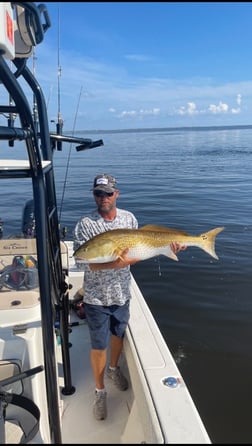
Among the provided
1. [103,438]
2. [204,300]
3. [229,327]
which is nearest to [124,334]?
[103,438]

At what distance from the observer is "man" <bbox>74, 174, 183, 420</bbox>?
318 cm

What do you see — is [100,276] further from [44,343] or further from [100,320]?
[44,343]

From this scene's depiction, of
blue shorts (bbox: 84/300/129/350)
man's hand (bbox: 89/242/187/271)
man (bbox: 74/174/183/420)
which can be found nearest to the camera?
man's hand (bbox: 89/242/187/271)

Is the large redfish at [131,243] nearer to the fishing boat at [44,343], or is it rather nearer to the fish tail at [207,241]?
the fish tail at [207,241]

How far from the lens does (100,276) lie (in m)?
3.27

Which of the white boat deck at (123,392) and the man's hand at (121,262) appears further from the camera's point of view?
the man's hand at (121,262)

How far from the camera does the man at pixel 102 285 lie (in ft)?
10.4

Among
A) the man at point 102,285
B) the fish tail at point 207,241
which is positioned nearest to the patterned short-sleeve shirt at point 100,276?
the man at point 102,285

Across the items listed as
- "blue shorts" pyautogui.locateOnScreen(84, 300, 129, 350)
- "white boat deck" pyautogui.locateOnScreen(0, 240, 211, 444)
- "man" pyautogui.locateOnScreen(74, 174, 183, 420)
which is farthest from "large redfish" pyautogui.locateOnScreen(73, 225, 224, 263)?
"white boat deck" pyautogui.locateOnScreen(0, 240, 211, 444)

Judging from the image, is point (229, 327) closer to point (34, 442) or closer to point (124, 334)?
point (124, 334)

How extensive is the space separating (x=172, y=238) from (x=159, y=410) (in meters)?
1.33

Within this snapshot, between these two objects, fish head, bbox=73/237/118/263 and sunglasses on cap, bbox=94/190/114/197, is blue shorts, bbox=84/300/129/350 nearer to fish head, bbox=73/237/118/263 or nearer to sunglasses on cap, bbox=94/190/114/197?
fish head, bbox=73/237/118/263

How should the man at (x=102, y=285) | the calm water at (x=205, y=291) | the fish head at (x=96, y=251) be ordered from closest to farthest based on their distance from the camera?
the fish head at (x=96, y=251), the man at (x=102, y=285), the calm water at (x=205, y=291)

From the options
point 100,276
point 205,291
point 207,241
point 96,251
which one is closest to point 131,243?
point 96,251
